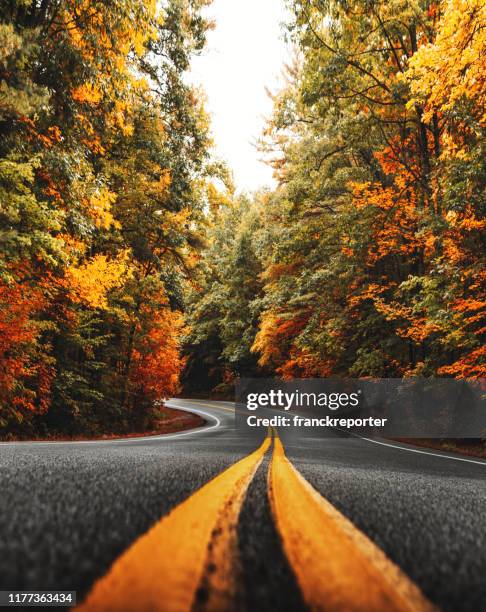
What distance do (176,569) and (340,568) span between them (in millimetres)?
335

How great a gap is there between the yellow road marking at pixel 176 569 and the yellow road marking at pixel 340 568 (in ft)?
0.48

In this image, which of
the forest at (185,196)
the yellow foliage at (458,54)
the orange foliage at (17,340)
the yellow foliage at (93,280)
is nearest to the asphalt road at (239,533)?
the forest at (185,196)

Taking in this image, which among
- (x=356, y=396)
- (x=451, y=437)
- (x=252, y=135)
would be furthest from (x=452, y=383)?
(x=252, y=135)

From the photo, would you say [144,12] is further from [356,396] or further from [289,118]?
[356,396]

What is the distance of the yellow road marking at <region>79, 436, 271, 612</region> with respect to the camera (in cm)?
63

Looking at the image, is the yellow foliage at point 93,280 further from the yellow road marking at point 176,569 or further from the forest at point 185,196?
the yellow road marking at point 176,569

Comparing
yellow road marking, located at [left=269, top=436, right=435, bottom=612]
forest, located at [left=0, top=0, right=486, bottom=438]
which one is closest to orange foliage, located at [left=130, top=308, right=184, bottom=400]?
forest, located at [left=0, top=0, right=486, bottom=438]

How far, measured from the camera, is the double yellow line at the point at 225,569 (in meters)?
0.65

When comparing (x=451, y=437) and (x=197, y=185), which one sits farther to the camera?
(x=197, y=185)

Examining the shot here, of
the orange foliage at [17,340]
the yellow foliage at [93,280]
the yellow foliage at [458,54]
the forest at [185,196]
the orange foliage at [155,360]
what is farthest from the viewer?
the orange foliage at [155,360]

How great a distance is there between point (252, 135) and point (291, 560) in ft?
84.2

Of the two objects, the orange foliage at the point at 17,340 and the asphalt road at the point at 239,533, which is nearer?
the asphalt road at the point at 239,533

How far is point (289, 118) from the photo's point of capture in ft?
49.2

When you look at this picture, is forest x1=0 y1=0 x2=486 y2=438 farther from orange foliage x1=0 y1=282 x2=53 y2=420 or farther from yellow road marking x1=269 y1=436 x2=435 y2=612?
yellow road marking x1=269 y1=436 x2=435 y2=612
